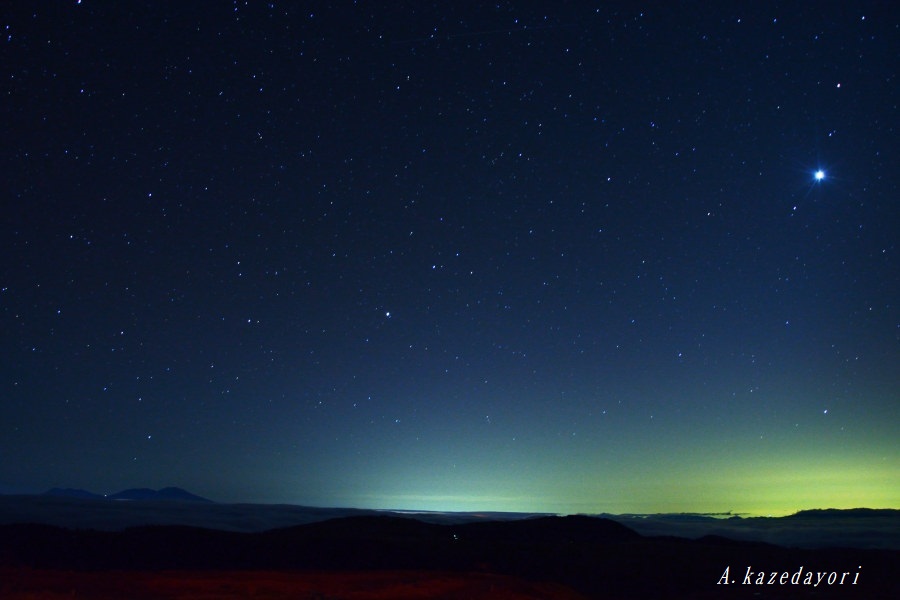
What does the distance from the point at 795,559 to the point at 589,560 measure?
7.51m

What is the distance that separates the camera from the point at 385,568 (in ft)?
56.2

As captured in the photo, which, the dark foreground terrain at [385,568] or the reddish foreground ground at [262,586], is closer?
the reddish foreground ground at [262,586]

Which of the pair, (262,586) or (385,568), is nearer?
(262,586)

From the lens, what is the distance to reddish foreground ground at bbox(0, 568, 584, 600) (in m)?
11.8

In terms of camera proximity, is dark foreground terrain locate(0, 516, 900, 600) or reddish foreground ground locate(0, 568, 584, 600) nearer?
reddish foreground ground locate(0, 568, 584, 600)

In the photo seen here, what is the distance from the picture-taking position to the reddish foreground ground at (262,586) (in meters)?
11.8

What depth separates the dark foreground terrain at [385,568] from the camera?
1305 centimetres

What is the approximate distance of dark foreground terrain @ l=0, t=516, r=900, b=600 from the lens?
42.8 ft

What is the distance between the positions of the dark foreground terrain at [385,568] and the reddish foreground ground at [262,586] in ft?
0.11

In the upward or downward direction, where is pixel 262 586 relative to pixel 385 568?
upward

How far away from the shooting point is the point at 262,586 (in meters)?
12.9

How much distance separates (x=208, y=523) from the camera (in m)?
25.2

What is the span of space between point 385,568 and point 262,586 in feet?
16.5

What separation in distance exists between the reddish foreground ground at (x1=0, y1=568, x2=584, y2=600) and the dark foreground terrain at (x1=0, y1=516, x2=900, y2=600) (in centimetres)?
3
